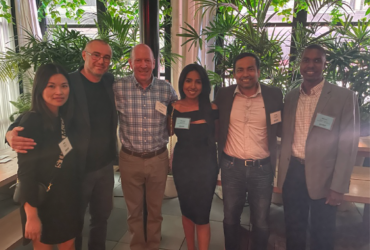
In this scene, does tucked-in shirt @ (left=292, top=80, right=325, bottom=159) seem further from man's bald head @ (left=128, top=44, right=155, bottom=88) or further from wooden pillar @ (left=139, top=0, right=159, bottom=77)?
wooden pillar @ (left=139, top=0, right=159, bottom=77)

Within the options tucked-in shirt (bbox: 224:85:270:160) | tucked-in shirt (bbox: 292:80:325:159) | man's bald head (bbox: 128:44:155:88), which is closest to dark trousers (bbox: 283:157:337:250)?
tucked-in shirt (bbox: 292:80:325:159)

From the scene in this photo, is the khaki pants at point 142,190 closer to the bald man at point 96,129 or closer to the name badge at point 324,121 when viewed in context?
the bald man at point 96,129

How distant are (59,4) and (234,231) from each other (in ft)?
13.6

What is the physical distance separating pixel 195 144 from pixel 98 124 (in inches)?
28.0

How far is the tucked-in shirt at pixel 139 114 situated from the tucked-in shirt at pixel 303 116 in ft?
3.22

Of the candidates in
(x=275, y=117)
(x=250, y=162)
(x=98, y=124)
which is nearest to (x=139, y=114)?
(x=98, y=124)

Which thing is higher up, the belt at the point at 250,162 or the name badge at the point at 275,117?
the name badge at the point at 275,117

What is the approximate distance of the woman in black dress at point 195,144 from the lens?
6.15ft

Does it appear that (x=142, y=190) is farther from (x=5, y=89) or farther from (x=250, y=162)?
Result: (x=5, y=89)

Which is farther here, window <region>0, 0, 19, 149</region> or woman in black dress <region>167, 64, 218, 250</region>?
window <region>0, 0, 19, 149</region>

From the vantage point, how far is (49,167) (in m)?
1.45

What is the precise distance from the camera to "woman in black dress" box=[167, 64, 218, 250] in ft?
6.15

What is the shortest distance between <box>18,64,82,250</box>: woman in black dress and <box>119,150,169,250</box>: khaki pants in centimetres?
49

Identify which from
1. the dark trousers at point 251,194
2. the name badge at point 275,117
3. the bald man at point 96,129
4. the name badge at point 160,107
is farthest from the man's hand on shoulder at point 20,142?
the name badge at point 275,117
